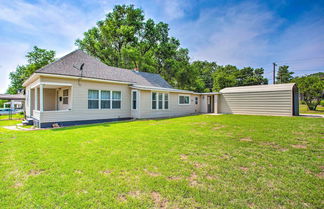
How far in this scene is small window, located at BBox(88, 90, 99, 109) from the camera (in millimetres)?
10664

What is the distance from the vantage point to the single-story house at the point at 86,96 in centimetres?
942

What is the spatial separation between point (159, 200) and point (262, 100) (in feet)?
52.1

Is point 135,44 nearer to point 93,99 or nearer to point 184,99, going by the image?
point 184,99

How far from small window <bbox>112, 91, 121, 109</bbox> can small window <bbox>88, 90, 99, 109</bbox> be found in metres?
1.23

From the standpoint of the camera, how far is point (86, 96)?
10469 mm

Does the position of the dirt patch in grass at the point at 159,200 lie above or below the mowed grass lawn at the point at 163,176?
below

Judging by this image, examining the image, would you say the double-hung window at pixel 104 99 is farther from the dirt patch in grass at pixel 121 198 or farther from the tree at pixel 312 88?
the tree at pixel 312 88

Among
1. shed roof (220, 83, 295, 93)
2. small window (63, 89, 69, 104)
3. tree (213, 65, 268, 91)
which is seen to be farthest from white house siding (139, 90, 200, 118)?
tree (213, 65, 268, 91)

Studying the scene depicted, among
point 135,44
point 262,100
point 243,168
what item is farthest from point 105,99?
point 135,44

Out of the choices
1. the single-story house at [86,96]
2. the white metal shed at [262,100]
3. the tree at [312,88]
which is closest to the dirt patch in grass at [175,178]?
the single-story house at [86,96]

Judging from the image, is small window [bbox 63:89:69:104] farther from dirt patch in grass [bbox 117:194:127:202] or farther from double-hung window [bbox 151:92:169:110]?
dirt patch in grass [bbox 117:194:127:202]

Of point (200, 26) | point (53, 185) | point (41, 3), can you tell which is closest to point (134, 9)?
point (200, 26)

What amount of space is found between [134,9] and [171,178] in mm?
29017

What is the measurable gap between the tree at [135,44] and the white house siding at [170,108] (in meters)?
9.87
